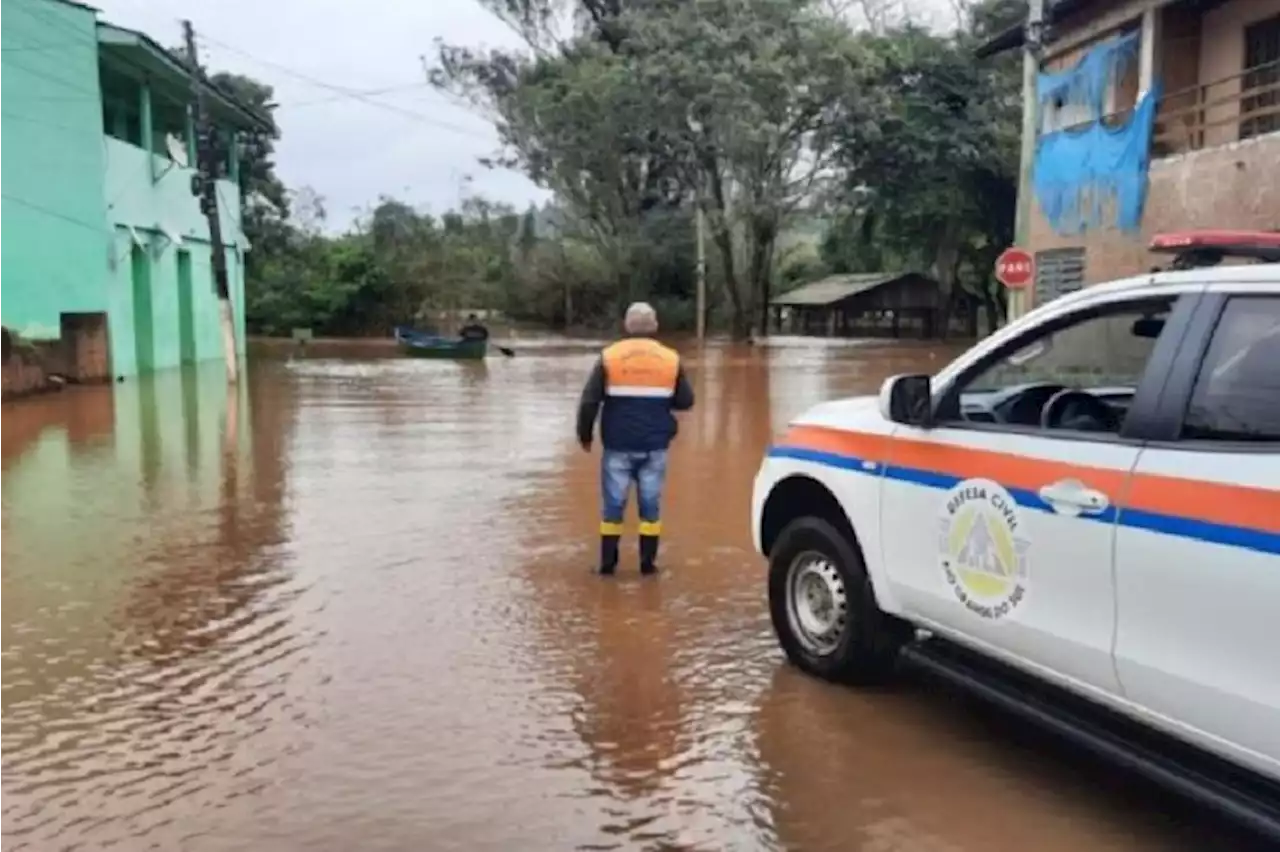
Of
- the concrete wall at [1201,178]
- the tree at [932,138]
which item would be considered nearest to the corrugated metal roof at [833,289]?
the tree at [932,138]

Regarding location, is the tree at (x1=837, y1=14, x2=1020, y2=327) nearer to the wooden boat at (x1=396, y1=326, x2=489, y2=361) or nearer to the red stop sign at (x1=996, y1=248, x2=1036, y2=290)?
the wooden boat at (x1=396, y1=326, x2=489, y2=361)

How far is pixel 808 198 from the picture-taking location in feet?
147

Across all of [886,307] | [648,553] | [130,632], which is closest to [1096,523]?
[648,553]

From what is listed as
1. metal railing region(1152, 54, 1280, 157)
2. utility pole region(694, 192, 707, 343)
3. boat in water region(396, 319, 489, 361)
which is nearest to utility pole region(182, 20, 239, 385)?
boat in water region(396, 319, 489, 361)

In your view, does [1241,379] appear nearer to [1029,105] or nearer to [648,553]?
[648,553]

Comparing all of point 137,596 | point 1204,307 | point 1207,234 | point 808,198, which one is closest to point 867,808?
point 1204,307

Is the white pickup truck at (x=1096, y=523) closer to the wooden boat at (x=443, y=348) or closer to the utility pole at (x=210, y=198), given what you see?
the utility pole at (x=210, y=198)

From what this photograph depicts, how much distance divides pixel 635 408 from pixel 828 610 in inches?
89.4

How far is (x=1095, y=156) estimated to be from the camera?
19828 mm

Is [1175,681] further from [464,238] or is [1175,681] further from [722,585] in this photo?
[464,238]

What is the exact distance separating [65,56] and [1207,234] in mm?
23723

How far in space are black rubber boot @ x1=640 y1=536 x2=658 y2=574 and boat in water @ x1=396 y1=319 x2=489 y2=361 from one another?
27.6m

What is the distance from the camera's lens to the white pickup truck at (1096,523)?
3.56 meters

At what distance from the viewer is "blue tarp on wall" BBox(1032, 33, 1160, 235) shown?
18891 mm
